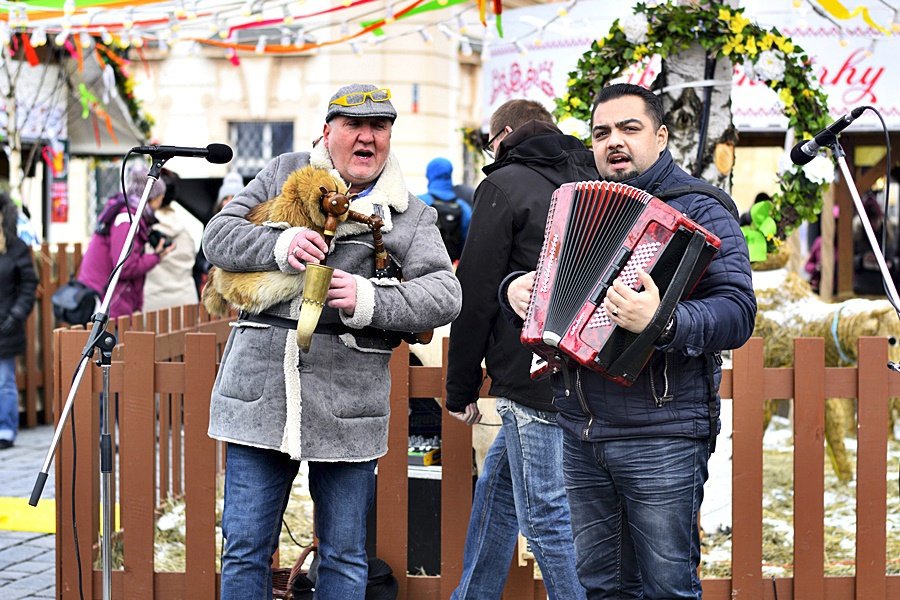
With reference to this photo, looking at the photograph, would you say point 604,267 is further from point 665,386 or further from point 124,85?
point 124,85

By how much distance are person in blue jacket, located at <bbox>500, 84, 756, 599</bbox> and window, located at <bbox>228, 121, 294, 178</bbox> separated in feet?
57.5

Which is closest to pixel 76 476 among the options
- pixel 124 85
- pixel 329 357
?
pixel 329 357

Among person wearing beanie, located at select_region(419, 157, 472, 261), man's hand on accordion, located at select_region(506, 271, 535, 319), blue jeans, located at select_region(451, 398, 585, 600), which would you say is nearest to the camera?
man's hand on accordion, located at select_region(506, 271, 535, 319)

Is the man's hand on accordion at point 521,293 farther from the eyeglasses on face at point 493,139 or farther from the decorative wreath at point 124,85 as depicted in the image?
the decorative wreath at point 124,85

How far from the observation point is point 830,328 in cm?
790

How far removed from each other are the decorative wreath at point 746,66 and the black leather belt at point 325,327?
2513mm

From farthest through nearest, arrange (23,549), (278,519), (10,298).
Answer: (10,298), (23,549), (278,519)

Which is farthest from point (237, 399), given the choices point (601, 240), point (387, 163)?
point (601, 240)

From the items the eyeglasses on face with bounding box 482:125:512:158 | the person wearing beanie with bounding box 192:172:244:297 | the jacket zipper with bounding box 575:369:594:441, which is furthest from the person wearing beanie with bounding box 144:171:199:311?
the jacket zipper with bounding box 575:369:594:441

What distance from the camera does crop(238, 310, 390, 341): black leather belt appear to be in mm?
3711

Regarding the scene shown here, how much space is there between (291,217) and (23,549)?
3246 mm

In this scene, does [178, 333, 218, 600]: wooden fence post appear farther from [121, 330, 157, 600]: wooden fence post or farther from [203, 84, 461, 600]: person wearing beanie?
[203, 84, 461, 600]: person wearing beanie

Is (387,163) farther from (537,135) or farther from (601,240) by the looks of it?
(601,240)

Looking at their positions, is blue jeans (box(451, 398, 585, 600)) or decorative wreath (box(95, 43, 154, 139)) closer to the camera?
blue jeans (box(451, 398, 585, 600))
